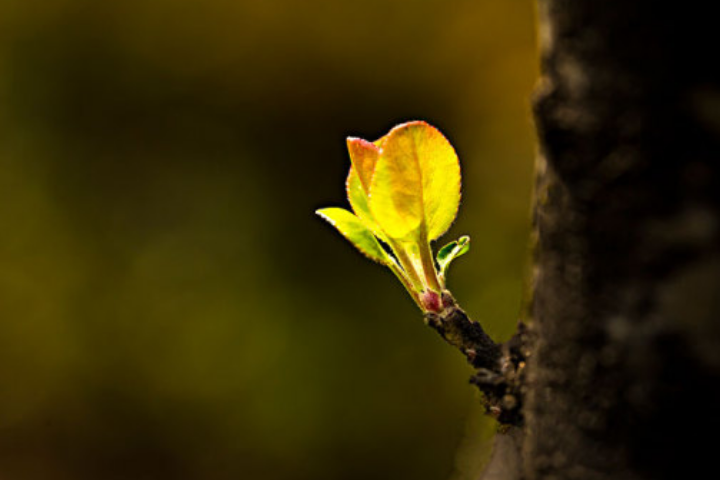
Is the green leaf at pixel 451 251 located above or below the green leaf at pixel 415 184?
above

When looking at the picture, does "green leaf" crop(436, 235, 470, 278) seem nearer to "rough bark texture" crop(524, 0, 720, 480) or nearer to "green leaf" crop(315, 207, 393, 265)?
"green leaf" crop(315, 207, 393, 265)

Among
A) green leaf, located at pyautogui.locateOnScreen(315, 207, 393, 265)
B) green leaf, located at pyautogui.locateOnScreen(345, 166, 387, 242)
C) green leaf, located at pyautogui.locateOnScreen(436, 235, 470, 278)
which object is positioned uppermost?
green leaf, located at pyautogui.locateOnScreen(436, 235, 470, 278)

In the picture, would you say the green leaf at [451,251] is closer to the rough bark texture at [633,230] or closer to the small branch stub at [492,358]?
the small branch stub at [492,358]

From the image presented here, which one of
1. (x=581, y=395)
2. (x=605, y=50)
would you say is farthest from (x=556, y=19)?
(x=581, y=395)

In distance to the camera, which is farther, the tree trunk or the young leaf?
the young leaf

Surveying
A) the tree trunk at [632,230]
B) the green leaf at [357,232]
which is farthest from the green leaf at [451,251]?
the tree trunk at [632,230]

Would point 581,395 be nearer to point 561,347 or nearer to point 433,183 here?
point 561,347

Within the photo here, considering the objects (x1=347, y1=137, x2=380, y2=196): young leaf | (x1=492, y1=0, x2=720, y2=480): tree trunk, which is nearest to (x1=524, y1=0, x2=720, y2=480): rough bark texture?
(x1=492, y1=0, x2=720, y2=480): tree trunk
